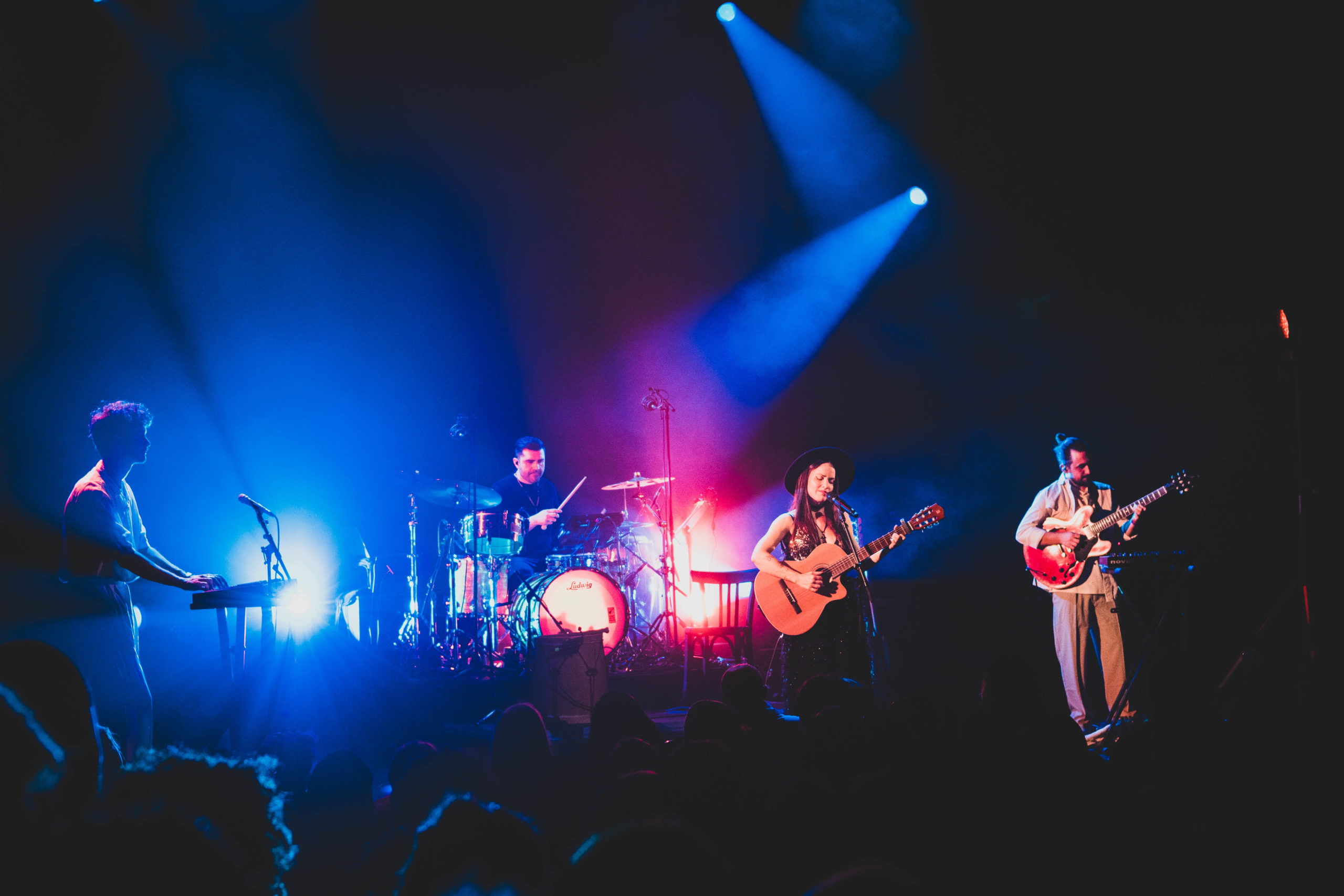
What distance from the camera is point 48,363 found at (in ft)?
18.9

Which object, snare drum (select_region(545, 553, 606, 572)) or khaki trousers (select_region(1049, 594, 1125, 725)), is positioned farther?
snare drum (select_region(545, 553, 606, 572))

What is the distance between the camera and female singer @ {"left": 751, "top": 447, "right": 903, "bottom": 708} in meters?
5.04

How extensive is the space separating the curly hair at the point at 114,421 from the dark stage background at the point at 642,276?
92.9 inches

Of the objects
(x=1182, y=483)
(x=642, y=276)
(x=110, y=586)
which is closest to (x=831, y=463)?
(x=1182, y=483)

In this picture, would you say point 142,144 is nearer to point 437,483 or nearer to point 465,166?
point 465,166

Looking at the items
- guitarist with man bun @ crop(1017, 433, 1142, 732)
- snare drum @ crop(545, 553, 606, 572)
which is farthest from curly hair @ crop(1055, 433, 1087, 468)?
snare drum @ crop(545, 553, 606, 572)

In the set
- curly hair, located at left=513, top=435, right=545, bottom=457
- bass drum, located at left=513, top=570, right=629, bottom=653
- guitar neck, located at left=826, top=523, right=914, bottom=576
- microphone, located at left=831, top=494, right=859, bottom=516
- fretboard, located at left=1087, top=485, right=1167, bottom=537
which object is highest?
curly hair, located at left=513, top=435, right=545, bottom=457

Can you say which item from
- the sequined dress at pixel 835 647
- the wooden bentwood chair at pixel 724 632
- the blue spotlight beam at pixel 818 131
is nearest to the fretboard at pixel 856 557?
the sequined dress at pixel 835 647

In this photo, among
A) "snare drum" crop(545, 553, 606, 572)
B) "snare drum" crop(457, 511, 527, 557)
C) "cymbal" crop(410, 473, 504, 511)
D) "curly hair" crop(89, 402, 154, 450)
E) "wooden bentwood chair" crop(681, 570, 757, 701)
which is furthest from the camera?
"cymbal" crop(410, 473, 504, 511)

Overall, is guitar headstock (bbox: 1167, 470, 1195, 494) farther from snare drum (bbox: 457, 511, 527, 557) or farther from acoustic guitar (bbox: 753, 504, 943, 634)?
snare drum (bbox: 457, 511, 527, 557)

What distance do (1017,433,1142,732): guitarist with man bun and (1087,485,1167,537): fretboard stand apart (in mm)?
50

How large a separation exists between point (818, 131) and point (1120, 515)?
16.9ft

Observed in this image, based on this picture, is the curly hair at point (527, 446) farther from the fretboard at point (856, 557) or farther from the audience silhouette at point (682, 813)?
the audience silhouette at point (682, 813)

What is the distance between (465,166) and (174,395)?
12.6 feet
